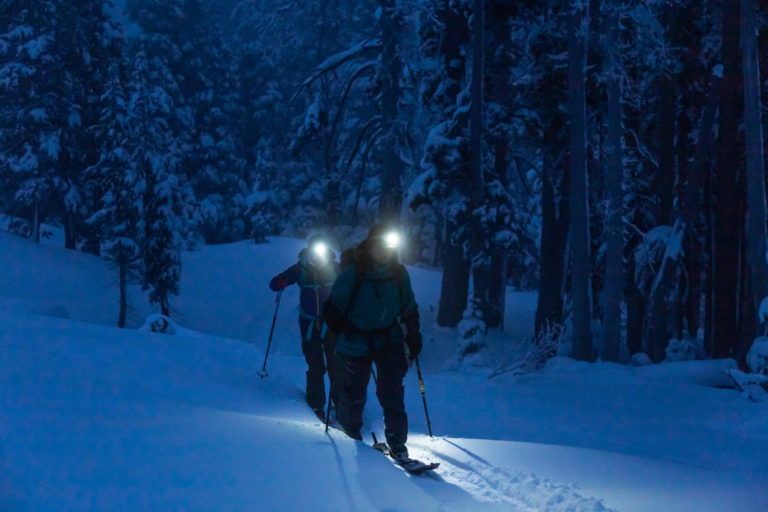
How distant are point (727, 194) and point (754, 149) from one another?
10.1 ft

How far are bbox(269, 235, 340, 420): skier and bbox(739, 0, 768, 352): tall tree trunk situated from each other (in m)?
8.72

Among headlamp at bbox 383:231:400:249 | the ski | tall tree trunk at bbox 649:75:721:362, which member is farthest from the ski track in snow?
tall tree trunk at bbox 649:75:721:362

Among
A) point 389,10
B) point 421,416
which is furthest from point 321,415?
point 389,10

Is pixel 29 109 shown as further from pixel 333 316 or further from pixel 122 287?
pixel 333 316

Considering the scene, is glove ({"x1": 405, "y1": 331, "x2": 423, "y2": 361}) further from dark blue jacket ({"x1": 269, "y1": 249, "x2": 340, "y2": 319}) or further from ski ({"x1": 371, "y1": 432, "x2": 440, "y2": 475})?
dark blue jacket ({"x1": 269, "y1": 249, "x2": 340, "y2": 319})

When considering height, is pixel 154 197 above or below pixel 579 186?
above

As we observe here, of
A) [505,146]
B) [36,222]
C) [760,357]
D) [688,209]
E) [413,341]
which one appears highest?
[505,146]

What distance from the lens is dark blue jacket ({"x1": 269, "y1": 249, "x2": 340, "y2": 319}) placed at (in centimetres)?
850

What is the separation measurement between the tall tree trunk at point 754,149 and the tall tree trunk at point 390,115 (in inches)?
361

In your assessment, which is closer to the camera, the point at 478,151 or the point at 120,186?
the point at 478,151

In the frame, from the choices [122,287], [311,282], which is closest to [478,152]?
[311,282]

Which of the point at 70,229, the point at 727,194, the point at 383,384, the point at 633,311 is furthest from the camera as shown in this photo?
the point at 70,229

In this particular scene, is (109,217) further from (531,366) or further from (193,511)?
(193,511)

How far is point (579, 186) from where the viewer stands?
51.6 ft
